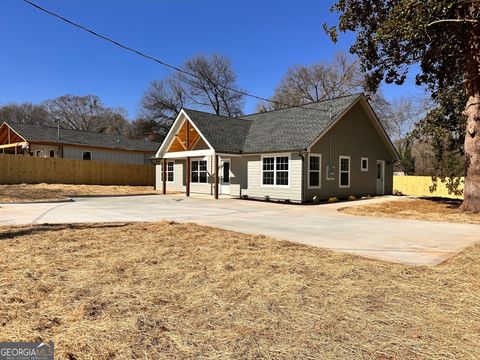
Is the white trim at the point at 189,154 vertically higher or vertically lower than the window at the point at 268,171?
higher

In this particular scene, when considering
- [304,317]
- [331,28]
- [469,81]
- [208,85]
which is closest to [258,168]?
[331,28]

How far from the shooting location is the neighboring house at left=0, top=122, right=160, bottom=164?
30.6 meters

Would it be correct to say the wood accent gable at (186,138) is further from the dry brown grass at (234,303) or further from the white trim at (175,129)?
the dry brown grass at (234,303)

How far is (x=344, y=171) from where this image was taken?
19.6 metres

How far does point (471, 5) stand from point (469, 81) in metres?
2.79

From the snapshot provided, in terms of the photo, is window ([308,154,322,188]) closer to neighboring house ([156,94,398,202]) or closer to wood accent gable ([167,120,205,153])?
neighboring house ([156,94,398,202])

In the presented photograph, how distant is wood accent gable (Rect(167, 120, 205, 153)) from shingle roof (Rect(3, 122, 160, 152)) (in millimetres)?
13489

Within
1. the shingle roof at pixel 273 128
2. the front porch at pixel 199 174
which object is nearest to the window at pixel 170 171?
the front porch at pixel 199 174

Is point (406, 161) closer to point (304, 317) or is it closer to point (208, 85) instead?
point (208, 85)

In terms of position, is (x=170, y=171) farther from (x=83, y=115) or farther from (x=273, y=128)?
(x=83, y=115)

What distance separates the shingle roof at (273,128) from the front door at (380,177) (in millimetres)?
5005

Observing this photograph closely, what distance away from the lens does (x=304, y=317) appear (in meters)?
3.54

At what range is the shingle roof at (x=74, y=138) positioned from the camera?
100 feet

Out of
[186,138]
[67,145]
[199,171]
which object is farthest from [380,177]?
[67,145]
